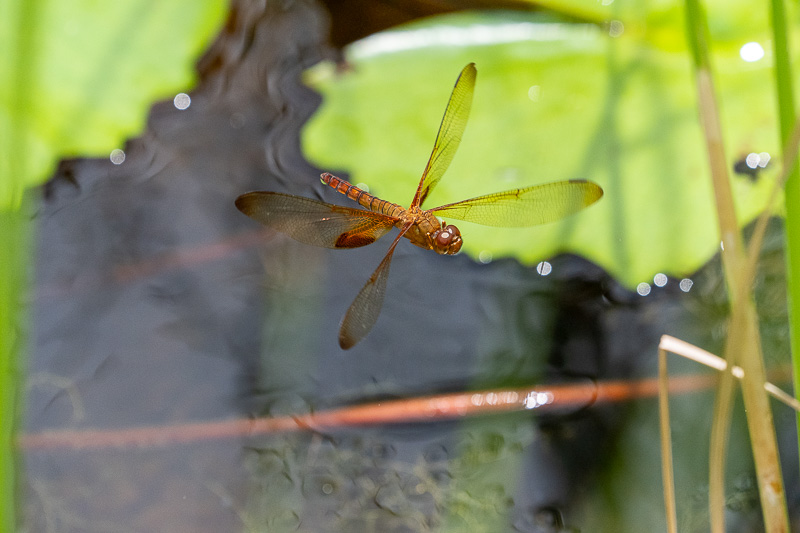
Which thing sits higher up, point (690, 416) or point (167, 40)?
point (167, 40)

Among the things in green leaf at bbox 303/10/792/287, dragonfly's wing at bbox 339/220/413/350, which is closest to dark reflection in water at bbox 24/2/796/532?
dragonfly's wing at bbox 339/220/413/350

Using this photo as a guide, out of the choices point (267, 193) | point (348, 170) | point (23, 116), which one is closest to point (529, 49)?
point (348, 170)

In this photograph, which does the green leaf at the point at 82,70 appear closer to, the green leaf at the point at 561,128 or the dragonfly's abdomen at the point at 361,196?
the green leaf at the point at 561,128

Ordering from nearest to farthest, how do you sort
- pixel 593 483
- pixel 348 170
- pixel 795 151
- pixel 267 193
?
pixel 795 151 < pixel 593 483 < pixel 267 193 < pixel 348 170

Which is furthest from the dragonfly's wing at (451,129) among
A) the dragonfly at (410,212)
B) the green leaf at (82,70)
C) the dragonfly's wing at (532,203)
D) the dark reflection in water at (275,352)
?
the green leaf at (82,70)

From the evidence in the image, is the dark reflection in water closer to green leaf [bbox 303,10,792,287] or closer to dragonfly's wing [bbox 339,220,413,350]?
dragonfly's wing [bbox 339,220,413,350]

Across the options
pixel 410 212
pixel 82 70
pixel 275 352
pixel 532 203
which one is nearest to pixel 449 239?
pixel 410 212

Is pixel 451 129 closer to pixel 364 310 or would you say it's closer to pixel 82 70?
pixel 364 310

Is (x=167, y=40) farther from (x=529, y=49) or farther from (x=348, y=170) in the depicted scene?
(x=529, y=49)
